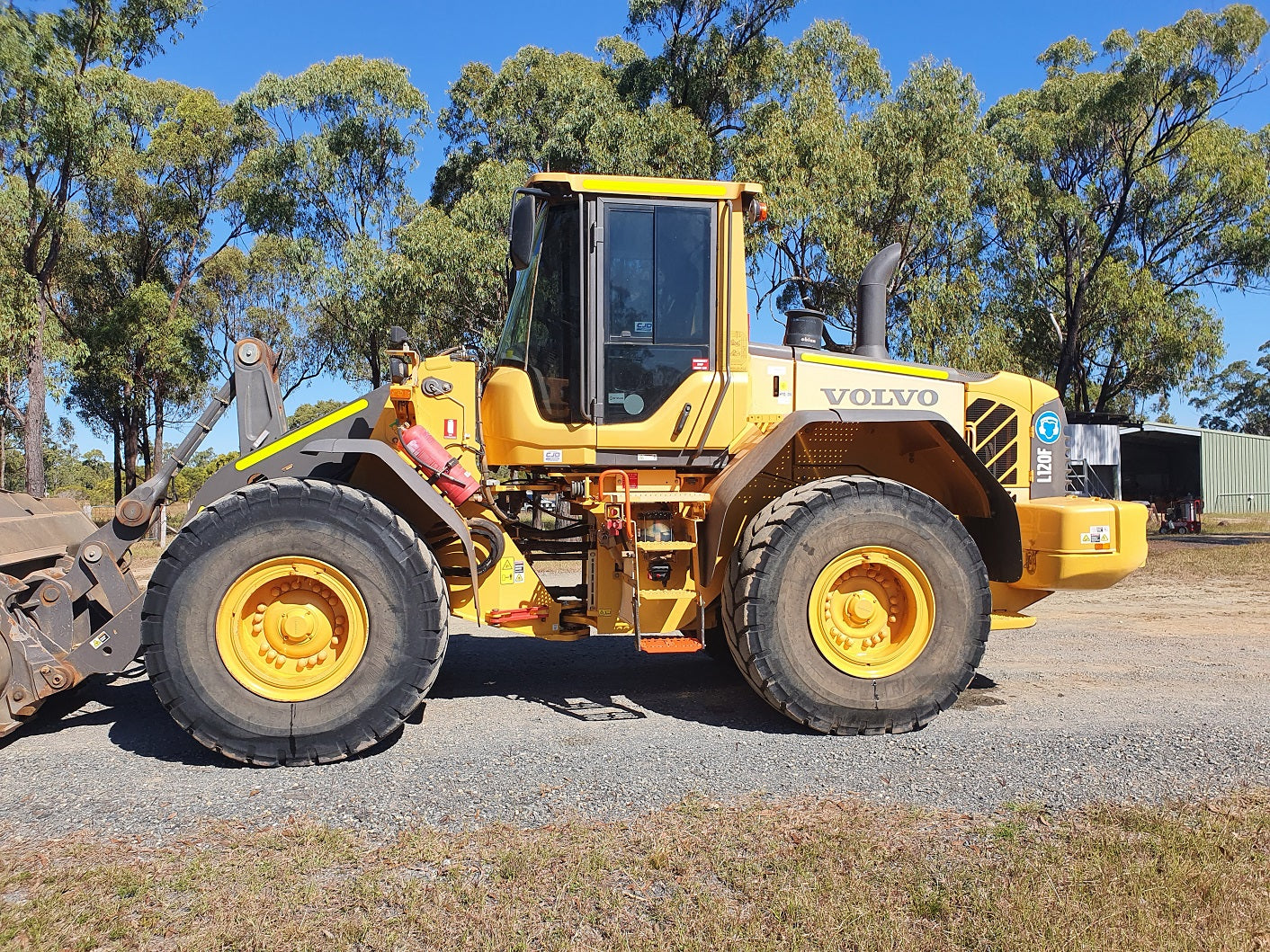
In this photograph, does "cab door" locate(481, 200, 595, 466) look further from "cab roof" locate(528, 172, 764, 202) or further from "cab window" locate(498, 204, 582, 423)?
"cab roof" locate(528, 172, 764, 202)

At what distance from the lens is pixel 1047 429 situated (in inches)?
226

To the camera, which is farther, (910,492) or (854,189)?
(854,189)

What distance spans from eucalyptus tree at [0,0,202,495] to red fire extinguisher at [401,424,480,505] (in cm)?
1462

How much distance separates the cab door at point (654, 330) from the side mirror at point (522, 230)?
1.16 feet

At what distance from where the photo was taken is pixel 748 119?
2012cm

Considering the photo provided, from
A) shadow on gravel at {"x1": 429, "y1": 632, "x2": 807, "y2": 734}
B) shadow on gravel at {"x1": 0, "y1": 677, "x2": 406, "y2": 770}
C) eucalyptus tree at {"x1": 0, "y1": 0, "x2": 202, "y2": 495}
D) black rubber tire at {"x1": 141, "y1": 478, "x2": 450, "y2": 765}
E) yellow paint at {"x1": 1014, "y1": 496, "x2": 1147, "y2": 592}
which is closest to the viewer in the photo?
black rubber tire at {"x1": 141, "y1": 478, "x2": 450, "y2": 765}

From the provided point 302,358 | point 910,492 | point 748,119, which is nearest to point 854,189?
point 748,119

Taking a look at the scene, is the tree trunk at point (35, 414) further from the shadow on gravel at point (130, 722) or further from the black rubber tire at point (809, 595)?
the black rubber tire at point (809, 595)

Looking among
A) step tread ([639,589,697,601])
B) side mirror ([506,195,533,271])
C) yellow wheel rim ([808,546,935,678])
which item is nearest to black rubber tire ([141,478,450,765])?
step tread ([639,589,697,601])

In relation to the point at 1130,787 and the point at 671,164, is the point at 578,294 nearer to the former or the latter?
the point at 1130,787

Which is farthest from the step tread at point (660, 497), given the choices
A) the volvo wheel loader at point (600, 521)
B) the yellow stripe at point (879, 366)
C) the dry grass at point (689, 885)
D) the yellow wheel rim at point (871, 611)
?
the dry grass at point (689, 885)

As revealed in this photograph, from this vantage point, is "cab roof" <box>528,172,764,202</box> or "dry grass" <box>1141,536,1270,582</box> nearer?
"cab roof" <box>528,172,764,202</box>

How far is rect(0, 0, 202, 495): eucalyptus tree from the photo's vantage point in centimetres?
1642

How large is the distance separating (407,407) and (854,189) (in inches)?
605
